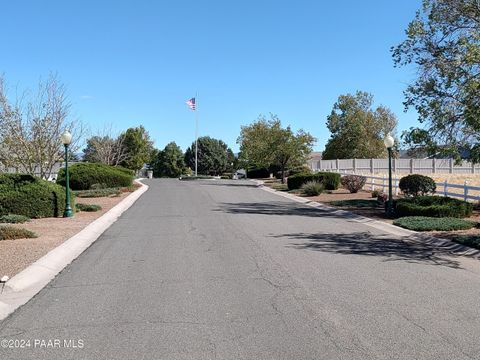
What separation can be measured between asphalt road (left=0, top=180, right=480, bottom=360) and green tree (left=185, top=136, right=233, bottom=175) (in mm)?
74582

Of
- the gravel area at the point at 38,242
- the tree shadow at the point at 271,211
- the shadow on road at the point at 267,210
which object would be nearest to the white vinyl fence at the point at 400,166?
the shadow on road at the point at 267,210

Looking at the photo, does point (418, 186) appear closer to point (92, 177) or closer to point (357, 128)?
point (92, 177)

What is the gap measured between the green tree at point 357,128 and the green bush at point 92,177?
1597 inches

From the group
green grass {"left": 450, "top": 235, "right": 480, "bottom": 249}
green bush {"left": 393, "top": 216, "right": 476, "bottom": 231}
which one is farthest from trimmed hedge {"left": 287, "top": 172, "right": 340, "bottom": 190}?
green grass {"left": 450, "top": 235, "right": 480, "bottom": 249}

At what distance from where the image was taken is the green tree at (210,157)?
86.6 meters

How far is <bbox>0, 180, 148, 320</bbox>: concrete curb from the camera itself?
6879mm

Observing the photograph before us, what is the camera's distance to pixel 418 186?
76.3 feet

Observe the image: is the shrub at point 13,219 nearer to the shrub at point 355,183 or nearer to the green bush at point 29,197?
the green bush at point 29,197

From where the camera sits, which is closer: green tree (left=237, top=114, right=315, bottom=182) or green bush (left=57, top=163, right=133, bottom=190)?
green bush (left=57, top=163, right=133, bottom=190)

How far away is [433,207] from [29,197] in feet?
44.6

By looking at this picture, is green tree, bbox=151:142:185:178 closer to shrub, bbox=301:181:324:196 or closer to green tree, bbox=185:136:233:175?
green tree, bbox=185:136:233:175

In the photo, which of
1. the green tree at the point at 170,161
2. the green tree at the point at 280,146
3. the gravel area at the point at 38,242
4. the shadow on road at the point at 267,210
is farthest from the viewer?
the green tree at the point at 170,161

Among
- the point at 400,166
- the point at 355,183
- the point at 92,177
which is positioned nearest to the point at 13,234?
the point at 92,177

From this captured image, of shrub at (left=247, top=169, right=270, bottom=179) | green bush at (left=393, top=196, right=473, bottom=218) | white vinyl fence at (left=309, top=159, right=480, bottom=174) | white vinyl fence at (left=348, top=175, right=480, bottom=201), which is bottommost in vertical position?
green bush at (left=393, top=196, right=473, bottom=218)
